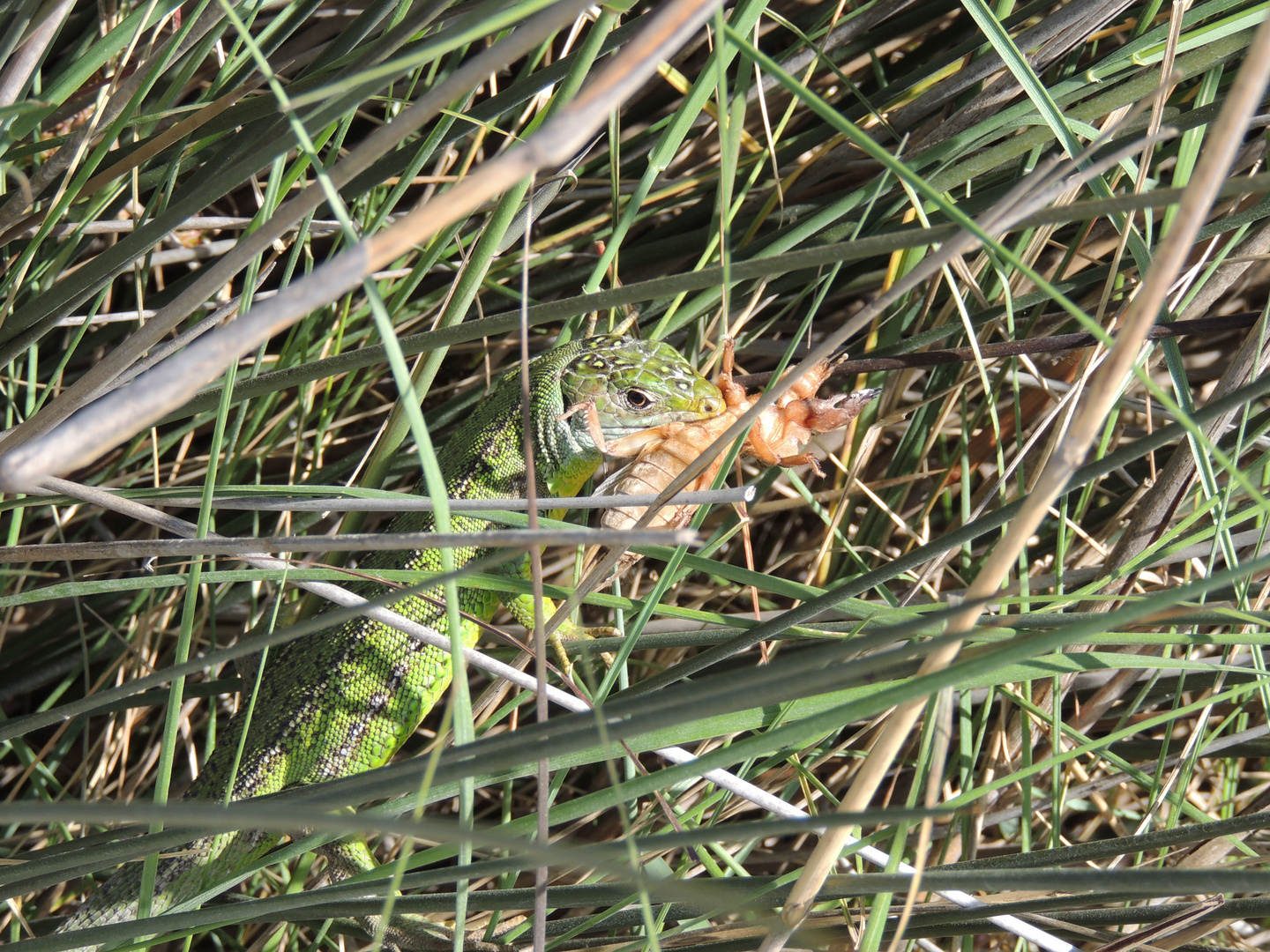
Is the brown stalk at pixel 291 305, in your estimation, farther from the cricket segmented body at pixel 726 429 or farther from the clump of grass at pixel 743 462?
the cricket segmented body at pixel 726 429

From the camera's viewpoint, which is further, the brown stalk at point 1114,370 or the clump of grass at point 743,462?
the clump of grass at point 743,462

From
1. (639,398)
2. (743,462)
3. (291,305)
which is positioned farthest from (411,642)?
(291,305)

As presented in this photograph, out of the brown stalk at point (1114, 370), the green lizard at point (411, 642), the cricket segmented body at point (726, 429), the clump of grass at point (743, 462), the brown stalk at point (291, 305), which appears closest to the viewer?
the brown stalk at point (291, 305)

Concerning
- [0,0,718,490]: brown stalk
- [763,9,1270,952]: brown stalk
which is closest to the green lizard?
[763,9,1270,952]: brown stalk

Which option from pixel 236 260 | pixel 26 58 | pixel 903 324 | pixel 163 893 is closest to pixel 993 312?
pixel 903 324

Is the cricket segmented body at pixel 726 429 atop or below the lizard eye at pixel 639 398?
below

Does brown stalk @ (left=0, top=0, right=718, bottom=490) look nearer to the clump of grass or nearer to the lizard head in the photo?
the clump of grass

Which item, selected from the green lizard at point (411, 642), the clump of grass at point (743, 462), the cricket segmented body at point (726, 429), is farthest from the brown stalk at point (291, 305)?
the green lizard at point (411, 642)

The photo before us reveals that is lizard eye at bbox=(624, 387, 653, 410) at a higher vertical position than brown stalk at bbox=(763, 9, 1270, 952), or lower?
higher
